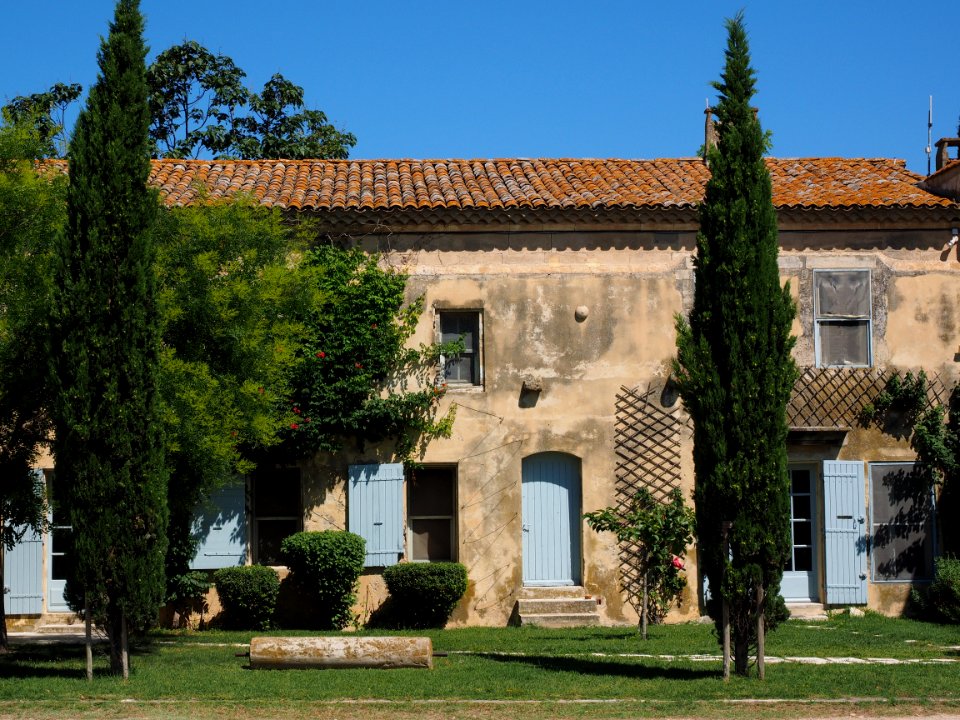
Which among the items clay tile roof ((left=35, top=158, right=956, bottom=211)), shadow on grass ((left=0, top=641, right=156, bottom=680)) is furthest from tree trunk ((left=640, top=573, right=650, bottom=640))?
Result: shadow on grass ((left=0, top=641, right=156, bottom=680))

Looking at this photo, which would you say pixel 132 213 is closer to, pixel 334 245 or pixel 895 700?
pixel 334 245

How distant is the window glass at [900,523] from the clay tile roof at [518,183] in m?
4.22

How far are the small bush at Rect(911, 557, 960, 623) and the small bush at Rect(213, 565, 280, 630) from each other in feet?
31.6

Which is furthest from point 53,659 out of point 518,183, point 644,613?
point 518,183

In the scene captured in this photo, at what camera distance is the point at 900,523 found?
1978cm

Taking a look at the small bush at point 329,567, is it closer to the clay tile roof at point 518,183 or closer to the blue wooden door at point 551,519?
the blue wooden door at point 551,519

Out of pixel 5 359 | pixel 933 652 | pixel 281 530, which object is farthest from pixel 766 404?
pixel 281 530

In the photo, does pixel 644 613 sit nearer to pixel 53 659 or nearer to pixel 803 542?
pixel 803 542

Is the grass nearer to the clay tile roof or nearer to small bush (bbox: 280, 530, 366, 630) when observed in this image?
small bush (bbox: 280, 530, 366, 630)

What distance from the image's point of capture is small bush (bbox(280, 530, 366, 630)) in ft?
59.9

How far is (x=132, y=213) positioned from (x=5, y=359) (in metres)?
2.09

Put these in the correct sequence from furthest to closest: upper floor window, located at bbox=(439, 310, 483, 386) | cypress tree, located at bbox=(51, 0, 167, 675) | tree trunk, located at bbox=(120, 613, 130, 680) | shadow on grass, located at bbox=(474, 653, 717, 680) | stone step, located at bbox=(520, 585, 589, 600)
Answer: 1. upper floor window, located at bbox=(439, 310, 483, 386)
2. stone step, located at bbox=(520, 585, 589, 600)
3. shadow on grass, located at bbox=(474, 653, 717, 680)
4. tree trunk, located at bbox=(120, 613, 130, 680)
5. cypress tree, located at bbox=(51, 0, 167, 675)

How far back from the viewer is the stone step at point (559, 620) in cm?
1866

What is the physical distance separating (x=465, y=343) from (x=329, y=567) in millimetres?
3982
